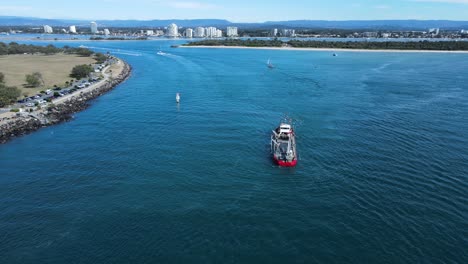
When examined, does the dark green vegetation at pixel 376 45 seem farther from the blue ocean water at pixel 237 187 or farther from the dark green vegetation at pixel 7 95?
the dark green vegetation at pixel 7 95

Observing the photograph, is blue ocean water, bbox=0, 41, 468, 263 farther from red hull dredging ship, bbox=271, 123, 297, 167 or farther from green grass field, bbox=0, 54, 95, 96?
green grass field, bbox=0, 54, 95, 96

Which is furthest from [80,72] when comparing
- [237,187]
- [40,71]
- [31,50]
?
[31,50]

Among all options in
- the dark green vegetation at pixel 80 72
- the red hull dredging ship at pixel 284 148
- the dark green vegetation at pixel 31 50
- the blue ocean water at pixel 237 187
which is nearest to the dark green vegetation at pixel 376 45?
the dark green vegetation at pixel 31 50

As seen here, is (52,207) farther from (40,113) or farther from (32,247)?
(40,113)

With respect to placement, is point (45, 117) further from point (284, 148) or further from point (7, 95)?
point (284, 148)

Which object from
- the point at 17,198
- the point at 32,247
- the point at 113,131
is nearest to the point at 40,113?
the point at 113,131

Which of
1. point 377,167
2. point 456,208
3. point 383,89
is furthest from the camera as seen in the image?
point 383,89
